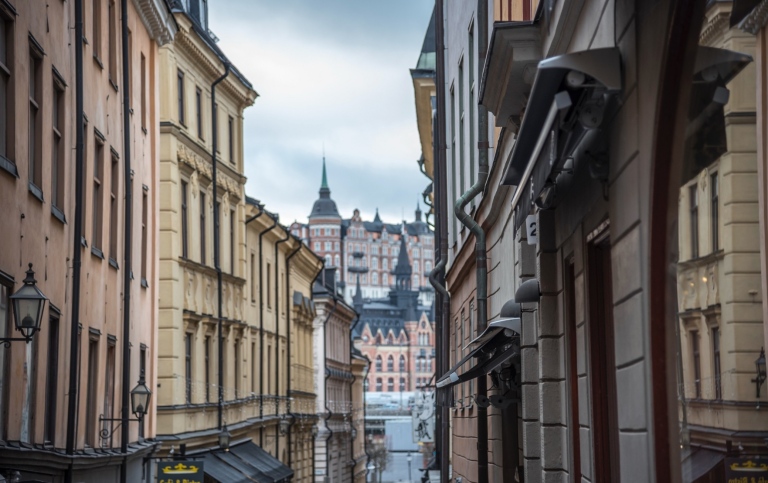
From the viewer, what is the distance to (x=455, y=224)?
2273 centimetres

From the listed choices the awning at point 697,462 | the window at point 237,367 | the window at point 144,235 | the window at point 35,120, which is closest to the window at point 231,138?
the window at point 237,367

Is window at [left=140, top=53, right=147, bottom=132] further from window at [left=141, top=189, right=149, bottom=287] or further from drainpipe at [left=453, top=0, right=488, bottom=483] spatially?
drainpipe at [left=453, top=0, right=488, bottom=483]

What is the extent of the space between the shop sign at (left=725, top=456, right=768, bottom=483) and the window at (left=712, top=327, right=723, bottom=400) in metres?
0.24

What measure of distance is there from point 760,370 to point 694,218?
840 mm

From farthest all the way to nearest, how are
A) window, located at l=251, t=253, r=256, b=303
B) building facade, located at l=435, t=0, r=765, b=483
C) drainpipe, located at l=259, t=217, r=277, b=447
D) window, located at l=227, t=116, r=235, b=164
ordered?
drainpipe, located at l=259, t=217, r=277, b=447 < window, located at l=251, t=253, r=256, b=303 < window, located at l=227, t=116, r=235, b=164 < building facade, located at l=435, t=0, r=765, b=483

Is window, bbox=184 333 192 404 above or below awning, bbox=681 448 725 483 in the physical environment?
above

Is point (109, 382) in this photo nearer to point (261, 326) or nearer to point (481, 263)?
point (481, 263)

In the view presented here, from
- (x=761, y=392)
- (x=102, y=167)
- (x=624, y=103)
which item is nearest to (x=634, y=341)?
(x=624, y=103)

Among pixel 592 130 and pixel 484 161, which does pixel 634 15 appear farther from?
pixel 484 161

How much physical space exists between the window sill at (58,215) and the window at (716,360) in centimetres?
1118

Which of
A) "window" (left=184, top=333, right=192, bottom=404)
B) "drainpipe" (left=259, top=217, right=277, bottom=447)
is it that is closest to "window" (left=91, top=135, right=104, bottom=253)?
"window" (left=184, top=333, right=192, bottom=404)

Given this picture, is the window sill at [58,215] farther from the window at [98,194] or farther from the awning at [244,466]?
the awning at [244,466]

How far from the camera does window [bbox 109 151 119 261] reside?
20016 millimetres

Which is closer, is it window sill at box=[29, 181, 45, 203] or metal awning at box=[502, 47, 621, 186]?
metal awning at box=[502, 47, 621, 186]
